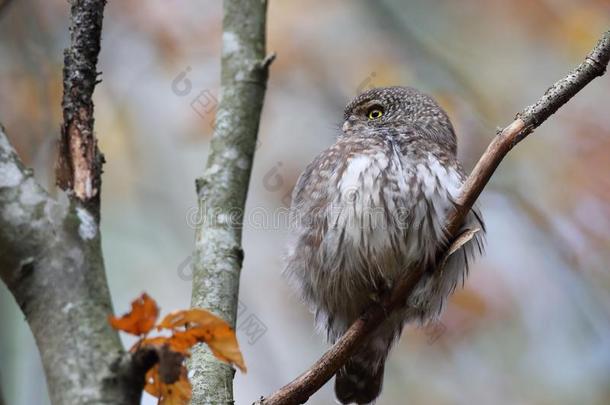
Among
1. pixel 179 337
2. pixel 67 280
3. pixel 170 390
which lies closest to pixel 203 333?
pixel 179 337

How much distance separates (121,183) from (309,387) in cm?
423

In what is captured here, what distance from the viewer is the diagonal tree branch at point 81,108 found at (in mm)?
1631

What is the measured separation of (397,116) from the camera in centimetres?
426

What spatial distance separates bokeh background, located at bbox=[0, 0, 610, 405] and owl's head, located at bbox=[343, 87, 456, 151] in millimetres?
754

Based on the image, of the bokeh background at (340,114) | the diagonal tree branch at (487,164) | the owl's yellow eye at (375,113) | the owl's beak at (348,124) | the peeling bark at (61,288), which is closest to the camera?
the peeling bark at (61,288)

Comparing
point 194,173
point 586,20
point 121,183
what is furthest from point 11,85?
point 586,20

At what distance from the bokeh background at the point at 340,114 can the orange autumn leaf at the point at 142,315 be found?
3553 millimetres

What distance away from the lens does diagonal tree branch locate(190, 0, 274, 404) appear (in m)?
2.66

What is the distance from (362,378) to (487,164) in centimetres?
169

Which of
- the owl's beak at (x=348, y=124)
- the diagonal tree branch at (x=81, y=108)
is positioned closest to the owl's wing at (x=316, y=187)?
the owl's beak at (x=348, y=124)

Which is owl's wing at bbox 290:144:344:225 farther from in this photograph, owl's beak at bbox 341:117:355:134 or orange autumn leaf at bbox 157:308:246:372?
orange autumn leaf at bbox 157:308:246:372

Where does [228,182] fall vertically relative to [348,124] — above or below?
below
